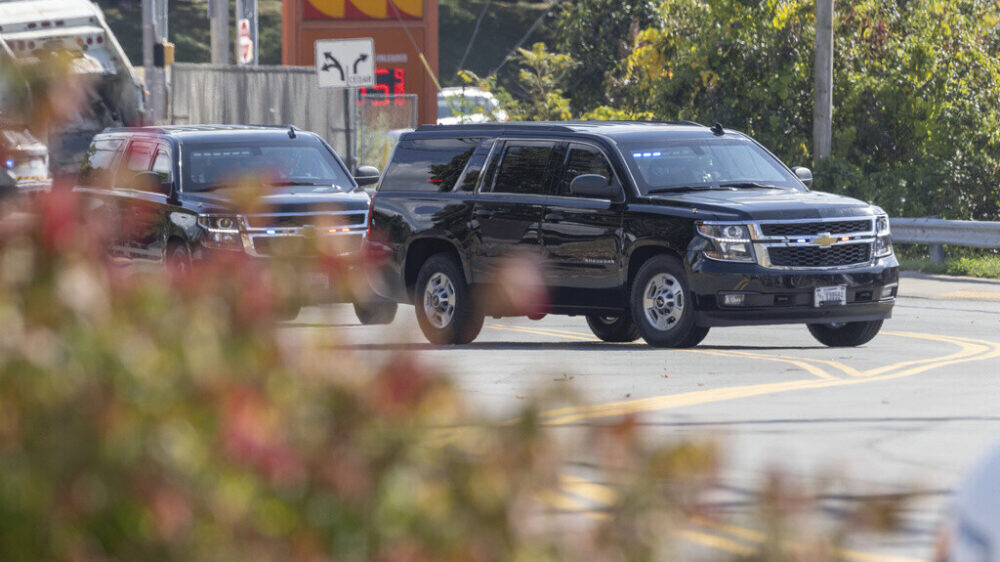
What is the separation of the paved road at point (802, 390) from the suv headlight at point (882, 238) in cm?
80

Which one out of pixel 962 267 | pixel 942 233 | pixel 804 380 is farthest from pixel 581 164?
pixel 942 233

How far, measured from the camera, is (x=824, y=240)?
13633 millimetres

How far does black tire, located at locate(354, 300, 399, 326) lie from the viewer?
16.9 m

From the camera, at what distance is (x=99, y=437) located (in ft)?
8.72

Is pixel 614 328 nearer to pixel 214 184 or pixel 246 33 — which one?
pixel 214 184

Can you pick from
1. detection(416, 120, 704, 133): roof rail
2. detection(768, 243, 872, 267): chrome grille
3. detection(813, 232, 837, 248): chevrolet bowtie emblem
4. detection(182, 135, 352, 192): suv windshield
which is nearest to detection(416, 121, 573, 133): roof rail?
detection(416, 120, 704, 133): roof rail

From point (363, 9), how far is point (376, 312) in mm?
21338

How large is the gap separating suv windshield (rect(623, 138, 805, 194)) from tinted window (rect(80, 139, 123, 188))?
20.4ft

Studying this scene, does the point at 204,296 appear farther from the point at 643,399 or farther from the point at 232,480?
the point at 643,399

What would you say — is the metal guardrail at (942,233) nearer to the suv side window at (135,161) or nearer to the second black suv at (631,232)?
the second black suv at (631,232)

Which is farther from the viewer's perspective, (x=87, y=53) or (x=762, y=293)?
(x=87, y=53)

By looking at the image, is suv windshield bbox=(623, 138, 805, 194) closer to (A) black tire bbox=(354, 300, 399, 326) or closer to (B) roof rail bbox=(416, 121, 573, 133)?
(B) roof rail bbox=(416, 121, 573, 133)

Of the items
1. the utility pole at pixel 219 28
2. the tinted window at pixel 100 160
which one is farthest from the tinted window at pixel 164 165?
the utility pole at pixel 219 28

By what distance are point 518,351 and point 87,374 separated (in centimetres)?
1158
